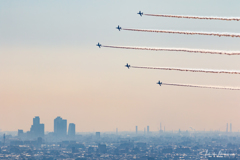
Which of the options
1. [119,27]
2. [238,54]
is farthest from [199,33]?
[119,27]

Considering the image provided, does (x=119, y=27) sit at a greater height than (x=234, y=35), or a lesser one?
greater

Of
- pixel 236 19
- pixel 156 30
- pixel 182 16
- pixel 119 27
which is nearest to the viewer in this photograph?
pixel 236 19

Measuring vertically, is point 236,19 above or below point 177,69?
above

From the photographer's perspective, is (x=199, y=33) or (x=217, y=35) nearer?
(x=217, y=35)

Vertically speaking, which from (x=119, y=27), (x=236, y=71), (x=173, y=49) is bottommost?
(x=236, y=71)

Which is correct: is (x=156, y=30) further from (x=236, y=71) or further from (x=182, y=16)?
(x=236, y=71)

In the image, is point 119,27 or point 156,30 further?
point 119,27

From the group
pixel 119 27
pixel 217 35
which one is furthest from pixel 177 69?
pixel 119 27

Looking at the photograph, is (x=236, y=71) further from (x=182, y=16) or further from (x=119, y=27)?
(x=119, y=27)

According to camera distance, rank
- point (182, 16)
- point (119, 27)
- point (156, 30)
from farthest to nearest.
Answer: point (119, 27) → point (156, 30) → point (182, 16)
